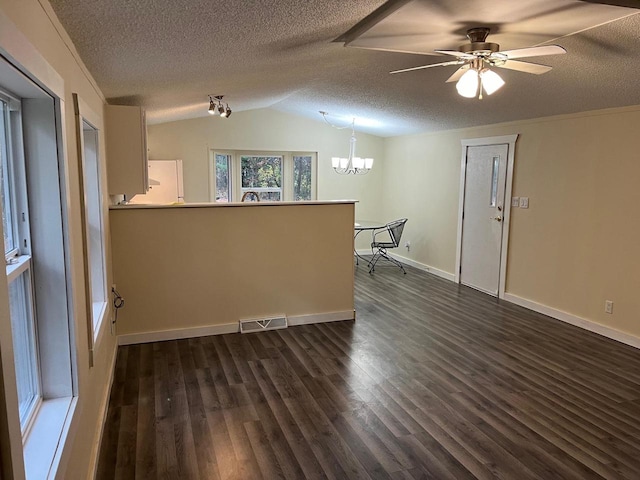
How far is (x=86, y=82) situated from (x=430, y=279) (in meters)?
5.06

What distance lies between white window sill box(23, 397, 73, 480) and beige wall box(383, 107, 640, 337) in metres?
4.33

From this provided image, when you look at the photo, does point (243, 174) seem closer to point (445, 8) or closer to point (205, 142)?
point (205, 142)

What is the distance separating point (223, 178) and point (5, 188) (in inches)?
239

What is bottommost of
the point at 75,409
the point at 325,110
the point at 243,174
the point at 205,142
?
the point at 75,409

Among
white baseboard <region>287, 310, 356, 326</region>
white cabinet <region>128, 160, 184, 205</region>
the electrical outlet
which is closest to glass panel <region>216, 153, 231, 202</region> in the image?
white cabinet <region>128, 160, 184, 205</region>

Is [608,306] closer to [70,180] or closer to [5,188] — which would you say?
[70,180]

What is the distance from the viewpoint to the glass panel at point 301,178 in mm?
7957

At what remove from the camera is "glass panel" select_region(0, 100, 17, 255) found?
5.07 ft

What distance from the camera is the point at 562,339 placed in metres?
4.19

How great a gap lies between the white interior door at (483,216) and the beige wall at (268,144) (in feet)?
7.96

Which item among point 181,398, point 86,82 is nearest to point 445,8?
point 86,82

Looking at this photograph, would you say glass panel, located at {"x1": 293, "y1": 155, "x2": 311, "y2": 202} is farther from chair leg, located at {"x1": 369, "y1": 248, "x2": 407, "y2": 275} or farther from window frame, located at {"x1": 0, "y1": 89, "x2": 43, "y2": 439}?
window frame, located at {"x1": 0, "y1": 89, "x2": 43, "y2": 439}

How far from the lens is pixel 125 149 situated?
12.1 feet

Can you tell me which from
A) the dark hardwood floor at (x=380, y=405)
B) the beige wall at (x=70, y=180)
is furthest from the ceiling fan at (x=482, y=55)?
the dark hardwood floor at (x=380, y=405)
